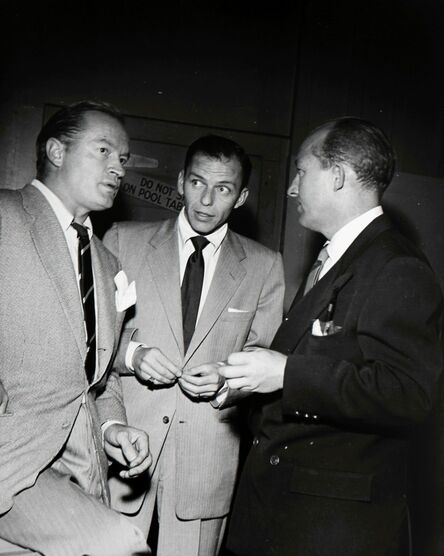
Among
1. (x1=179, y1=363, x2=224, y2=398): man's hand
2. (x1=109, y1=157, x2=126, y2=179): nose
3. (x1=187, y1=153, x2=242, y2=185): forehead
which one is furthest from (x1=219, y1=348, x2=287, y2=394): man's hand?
(x1=187, y1=153, x2=242, y2=185): forehead

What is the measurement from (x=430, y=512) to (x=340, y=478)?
2.32 meters

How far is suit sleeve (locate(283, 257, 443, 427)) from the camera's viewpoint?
5.46ft

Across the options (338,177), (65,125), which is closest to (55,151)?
(65,125)

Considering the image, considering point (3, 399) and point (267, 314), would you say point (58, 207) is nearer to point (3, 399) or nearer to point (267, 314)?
point (3, 399)

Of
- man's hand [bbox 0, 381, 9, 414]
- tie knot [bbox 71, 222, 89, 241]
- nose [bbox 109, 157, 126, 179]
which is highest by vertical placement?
nose [bbox 109, 157, 126, 179]

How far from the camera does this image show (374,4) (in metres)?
4.50

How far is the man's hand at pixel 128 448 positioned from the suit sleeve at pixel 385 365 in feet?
1.95

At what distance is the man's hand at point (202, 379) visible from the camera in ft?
7.18

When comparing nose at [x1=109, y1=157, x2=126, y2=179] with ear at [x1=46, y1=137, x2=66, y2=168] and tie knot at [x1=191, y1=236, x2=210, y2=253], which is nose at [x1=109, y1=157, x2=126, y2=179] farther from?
tie knot at [x1=191, y1=236, x2=210, y2=253]

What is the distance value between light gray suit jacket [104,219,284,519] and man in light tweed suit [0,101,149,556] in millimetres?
407

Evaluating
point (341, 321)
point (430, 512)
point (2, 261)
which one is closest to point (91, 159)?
point (2, 261)

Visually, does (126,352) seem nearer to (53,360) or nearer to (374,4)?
(53,360)

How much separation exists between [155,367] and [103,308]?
36 cm

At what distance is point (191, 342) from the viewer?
8.52ft
